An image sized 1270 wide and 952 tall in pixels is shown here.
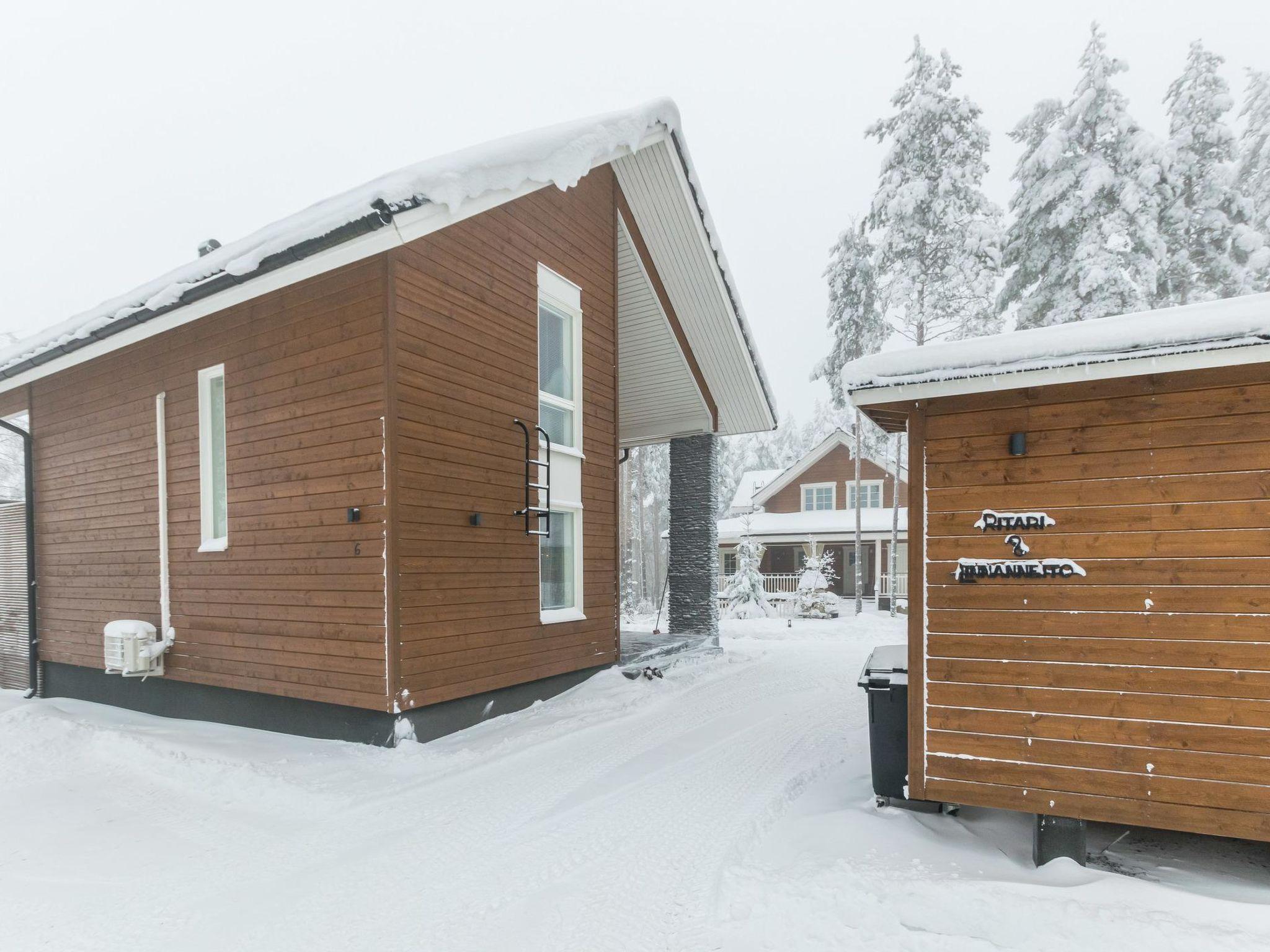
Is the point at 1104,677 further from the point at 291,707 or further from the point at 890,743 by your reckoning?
the point at 291,707

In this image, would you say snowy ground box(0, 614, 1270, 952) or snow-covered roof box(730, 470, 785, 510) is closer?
snowy ground box(0, 614, 1270, 952)

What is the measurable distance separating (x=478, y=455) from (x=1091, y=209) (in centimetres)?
1551

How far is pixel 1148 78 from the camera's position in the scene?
9100 cm

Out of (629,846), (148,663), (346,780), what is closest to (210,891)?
(346,780)

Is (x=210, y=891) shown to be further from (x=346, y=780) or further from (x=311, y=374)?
(x=311, y=374)

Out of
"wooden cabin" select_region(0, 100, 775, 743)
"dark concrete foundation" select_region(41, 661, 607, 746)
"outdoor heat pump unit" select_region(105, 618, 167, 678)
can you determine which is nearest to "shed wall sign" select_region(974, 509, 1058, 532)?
"wooden cabin" select_region(0, 100, 775, 743)

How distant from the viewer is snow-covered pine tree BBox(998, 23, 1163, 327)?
14.1 meters

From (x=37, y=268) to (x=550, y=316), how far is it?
96266 millimetres

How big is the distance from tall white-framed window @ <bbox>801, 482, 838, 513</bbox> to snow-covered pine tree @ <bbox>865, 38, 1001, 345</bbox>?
834cm

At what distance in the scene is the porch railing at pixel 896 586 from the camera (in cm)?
1894

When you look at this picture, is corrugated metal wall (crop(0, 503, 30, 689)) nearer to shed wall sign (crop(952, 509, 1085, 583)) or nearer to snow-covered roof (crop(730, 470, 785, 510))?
shed wall sign (crop(952, 509, 1085, 583))

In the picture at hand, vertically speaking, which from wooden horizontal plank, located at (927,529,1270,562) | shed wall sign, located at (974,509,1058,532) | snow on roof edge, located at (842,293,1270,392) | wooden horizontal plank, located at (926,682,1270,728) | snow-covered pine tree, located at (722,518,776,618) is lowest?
snow-covered pine tree, located at (722,518,776,618)

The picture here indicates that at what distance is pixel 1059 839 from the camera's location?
318 centimetres

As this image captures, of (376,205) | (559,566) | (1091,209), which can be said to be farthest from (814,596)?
(376,205)
